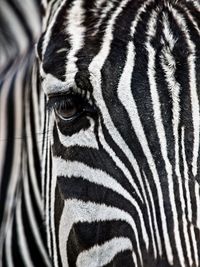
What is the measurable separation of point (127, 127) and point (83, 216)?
40 centimetres

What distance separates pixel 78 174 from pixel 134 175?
286 millimetres

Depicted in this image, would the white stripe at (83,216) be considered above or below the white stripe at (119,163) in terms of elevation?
below

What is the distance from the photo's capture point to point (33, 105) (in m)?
3.52

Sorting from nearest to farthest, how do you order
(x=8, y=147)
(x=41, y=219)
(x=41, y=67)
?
1. (x=41, y=67)
2. (x=41, y=219)
3. (x=8, y=147)

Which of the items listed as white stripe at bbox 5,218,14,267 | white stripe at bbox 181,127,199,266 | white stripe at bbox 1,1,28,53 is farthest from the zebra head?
white stripe at bbox 1,1,28,53

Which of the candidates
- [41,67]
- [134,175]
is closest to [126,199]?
[134,175]

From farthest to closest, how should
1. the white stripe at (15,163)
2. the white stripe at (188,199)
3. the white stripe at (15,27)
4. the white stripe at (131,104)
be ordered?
the white stripe at (15,27)
the white stripe at (15,163)
the white stripe at (131,104)
the white stripe at (188,199)

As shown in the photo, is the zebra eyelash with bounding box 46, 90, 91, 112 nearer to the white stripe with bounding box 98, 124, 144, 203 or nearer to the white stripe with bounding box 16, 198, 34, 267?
the white stripe with bounding box 98, 124, 144, 203

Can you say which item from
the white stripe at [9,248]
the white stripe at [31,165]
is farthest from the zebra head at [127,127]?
the white stripe at [9,248]

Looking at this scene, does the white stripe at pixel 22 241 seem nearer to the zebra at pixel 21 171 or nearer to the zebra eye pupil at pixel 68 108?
the zebra at pixel 21 171

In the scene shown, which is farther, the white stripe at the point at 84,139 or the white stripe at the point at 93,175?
the white stripe at the point at 84,139

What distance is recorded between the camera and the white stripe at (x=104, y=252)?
235cm

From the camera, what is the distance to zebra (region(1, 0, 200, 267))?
2.27m

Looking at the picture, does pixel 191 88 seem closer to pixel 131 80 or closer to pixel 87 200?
pixel 131 80
